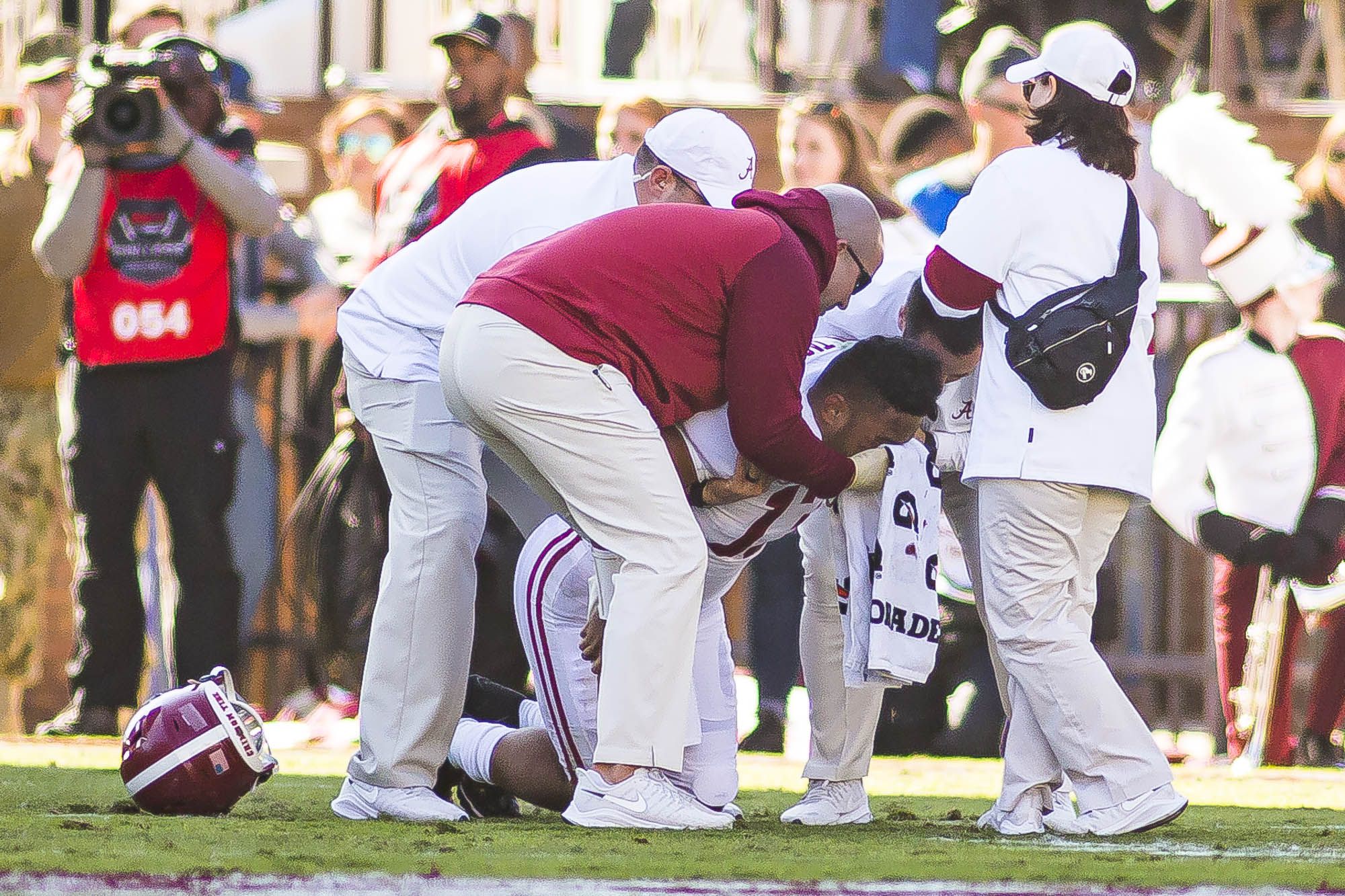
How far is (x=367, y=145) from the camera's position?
969 cm

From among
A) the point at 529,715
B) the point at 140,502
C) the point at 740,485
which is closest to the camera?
the point at 740,485

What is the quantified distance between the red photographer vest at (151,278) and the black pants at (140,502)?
0.09 metres

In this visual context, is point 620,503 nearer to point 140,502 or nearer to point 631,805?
point 631,805

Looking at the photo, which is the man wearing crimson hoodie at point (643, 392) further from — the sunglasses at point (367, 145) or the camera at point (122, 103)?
the sunglasses at point (367, 145)

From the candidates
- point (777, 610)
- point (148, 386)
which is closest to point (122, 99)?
point (148, 386)

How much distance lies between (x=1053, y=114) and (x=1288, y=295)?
3.24 m

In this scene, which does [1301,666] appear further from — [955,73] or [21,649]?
[21,649]

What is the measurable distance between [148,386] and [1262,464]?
3874 mm

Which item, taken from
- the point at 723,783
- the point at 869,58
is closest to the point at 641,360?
the point at 723,783

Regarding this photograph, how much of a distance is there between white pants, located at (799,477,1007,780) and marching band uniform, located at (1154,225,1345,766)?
290 centimetres

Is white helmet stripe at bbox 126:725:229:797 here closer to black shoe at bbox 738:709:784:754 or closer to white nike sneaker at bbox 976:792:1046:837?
white nike sneaker at bbox 976:792:1046:837

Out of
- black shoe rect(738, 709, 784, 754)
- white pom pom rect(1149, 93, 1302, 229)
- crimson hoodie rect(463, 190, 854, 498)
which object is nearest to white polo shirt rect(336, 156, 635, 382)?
crimson hoodie rect(463, 190, 854, 498)

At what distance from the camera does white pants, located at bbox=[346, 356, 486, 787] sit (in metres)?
5.26

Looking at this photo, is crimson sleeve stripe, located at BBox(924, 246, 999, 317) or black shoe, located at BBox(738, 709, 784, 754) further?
black shoe, located at BBox(738, 709, 784, 754)
